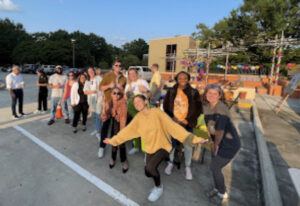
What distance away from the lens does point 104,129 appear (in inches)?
134

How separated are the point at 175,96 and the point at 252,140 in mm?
3097

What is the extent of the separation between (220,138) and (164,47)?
108 ft

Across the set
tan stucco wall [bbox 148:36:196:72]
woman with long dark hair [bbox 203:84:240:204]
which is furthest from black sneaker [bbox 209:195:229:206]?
tan stucco wall [bbox 148:36:196:72]

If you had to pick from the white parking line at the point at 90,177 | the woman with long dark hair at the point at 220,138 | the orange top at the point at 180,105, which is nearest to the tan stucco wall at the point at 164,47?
the orange top at the point at 180,105

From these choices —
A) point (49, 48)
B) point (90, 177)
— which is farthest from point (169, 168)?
point (49, 48)

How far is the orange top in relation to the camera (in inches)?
112

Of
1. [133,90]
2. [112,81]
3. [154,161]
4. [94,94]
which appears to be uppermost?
[112,81]

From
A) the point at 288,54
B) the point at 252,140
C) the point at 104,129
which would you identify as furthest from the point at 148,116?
the point at 288,54

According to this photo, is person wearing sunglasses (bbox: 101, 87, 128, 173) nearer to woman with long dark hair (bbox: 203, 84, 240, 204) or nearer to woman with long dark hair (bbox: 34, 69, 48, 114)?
woman with long dark hair (bbox: 203, 84, 240, 204)

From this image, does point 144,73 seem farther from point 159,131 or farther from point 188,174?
point 159,131

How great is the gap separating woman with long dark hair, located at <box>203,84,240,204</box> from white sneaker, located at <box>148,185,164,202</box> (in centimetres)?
71

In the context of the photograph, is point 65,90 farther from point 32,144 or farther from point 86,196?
point 86,196

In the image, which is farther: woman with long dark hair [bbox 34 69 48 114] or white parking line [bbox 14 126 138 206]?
woman with long dark hair [bbox 34 69 48 114]

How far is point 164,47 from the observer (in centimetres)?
3322
